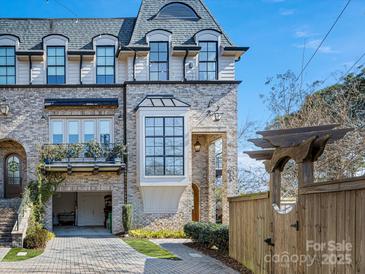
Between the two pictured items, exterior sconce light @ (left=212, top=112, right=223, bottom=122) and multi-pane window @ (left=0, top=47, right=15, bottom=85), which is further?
multi-pane window @ (left=0, top=47, right=15, bottom=85)

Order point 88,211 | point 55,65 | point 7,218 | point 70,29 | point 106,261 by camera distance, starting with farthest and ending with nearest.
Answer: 1. point 88,211
2. point 70,29
3. point 55,65
4. point 7,218
5. point 106,261

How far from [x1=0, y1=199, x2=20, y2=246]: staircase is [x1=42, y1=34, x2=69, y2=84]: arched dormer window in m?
5.89

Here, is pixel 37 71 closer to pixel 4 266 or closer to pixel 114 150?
pixel 114 150

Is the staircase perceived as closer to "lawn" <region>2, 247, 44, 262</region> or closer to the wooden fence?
"lawn" <region>2, 247, 44, 262</region>

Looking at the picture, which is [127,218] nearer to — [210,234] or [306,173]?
[210,234]

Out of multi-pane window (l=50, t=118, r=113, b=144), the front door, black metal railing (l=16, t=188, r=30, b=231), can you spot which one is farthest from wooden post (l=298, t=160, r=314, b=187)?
the front door

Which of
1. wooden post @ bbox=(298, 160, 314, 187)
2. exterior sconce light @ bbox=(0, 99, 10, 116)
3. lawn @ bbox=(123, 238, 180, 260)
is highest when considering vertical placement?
exterior sconce light @ bbox=(0, 99, 10, 116)

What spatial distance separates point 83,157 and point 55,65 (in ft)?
15.5

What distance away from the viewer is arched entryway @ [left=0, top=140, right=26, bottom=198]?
2127cm

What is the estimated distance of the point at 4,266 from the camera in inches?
454

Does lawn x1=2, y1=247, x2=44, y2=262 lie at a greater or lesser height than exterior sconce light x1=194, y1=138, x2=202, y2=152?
lesser

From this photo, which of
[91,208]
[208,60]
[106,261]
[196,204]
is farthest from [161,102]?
[91,208]

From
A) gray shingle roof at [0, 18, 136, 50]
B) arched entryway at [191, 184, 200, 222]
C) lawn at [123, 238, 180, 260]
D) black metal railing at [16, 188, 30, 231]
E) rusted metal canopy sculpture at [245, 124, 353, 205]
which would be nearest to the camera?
rusted metal canopy sculpture at [245, 124, 353, 205]

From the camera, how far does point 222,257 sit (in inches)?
499
